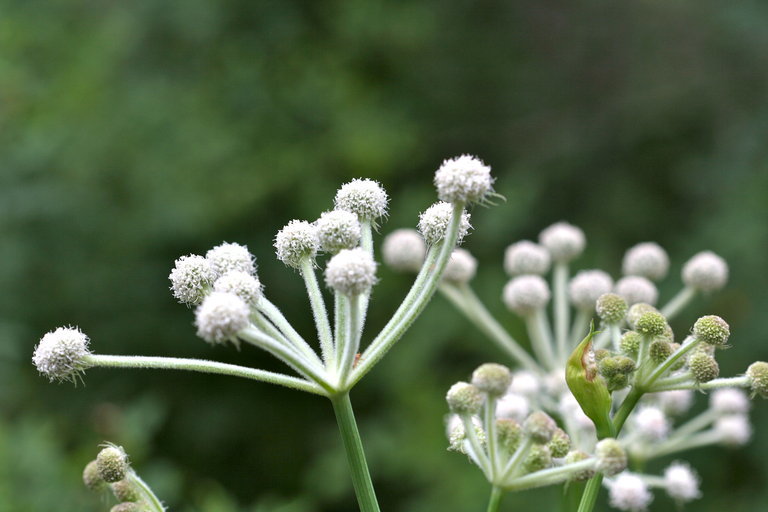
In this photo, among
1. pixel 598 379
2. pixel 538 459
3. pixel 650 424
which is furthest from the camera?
pixel 650 424

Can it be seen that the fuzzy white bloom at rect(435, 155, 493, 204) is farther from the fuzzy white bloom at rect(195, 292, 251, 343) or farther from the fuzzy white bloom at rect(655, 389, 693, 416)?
the fuzzy white bloom at rect(655, 389, 693, 416)

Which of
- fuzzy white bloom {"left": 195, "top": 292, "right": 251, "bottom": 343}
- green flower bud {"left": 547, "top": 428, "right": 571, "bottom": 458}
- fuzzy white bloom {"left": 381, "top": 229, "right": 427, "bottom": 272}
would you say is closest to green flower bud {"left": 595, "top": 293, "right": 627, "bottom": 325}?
green flower bud {"left": 547, "top": 428, "right": 571, "bottom": 458}

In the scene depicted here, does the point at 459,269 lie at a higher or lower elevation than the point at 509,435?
higher

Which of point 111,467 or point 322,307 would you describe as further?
point 322,307

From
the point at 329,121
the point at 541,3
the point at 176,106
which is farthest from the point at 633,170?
the point at 176,106

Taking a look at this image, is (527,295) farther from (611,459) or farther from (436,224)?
(611,459)

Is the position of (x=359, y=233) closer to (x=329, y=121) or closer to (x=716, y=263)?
(x=716, y=263)

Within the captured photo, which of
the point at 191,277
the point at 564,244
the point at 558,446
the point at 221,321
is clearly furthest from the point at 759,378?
the point at 564,244

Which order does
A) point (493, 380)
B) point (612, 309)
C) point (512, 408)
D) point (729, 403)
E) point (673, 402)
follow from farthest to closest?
point (729, 403) < point (673, 402) < point (512, 408) < point (612, 309) < point (493, 380)
